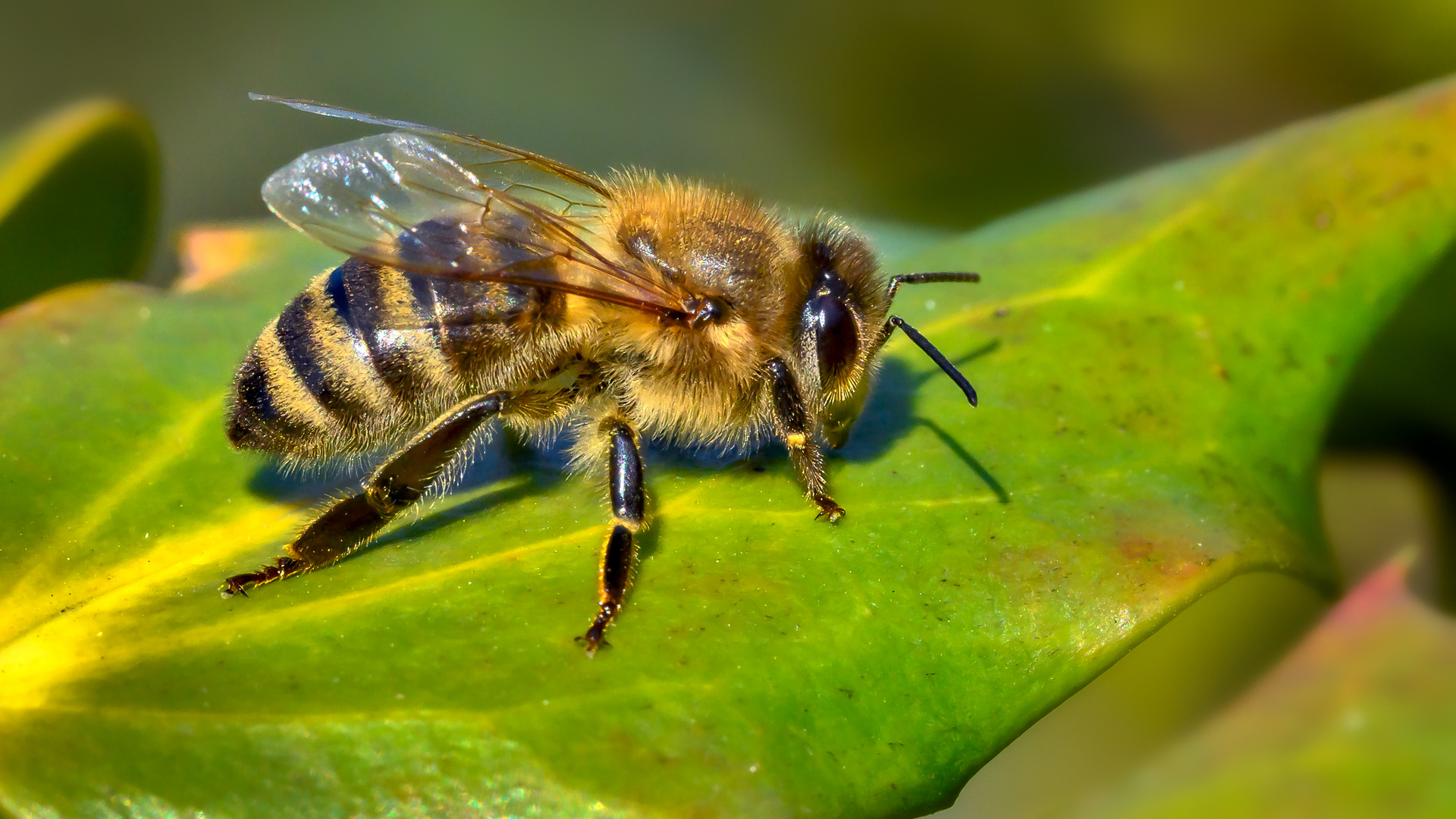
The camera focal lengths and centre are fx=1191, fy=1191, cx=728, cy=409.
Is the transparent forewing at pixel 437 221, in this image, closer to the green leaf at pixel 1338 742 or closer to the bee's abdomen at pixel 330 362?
the bee's abdomen at pixel 330 362

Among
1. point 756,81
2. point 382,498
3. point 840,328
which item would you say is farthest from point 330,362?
point 756,81

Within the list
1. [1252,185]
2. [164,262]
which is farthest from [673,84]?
[1252,185]

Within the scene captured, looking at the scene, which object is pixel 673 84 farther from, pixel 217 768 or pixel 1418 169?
pixel 217 768

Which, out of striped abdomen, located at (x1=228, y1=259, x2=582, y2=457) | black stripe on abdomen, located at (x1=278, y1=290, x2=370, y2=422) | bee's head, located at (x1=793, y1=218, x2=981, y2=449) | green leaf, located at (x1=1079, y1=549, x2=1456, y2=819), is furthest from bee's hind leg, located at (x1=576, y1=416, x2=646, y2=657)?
green leaf, located at (x1=1079, y1=549, x2=1456, y2=819)

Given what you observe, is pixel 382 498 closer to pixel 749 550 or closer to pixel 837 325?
pixel 749 550

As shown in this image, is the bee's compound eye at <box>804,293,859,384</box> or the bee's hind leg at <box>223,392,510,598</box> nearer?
the bee's hind leg at <box>223,392,510,598</box>

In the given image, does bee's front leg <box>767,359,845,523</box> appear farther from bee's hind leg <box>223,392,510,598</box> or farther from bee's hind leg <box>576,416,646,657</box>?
bee's hind leg <box>223,392,510,598</box>
